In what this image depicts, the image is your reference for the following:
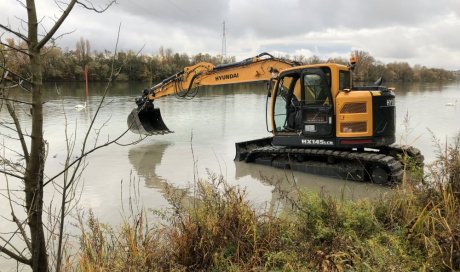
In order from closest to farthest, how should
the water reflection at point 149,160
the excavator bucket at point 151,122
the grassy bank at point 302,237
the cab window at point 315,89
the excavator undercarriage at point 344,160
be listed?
the grassy bank at point 302,237
the excavator undercarriage at point 344,160
the water reflection at point 149,160
the cab window at point 315,89
the excavator bucket at point 151,122

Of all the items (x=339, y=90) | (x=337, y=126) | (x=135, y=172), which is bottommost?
(x=135, y=172)

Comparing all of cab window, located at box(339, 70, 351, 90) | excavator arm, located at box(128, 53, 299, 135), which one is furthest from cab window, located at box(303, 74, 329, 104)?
excavator arm, located at box(128, 53, 299, 135)

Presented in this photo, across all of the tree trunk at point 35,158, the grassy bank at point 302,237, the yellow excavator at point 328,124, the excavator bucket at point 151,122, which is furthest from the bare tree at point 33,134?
the excavator bucket at point 151,122

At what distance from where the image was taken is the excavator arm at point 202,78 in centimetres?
1034

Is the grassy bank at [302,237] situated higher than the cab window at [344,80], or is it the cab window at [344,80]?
the cab window at [344,80]

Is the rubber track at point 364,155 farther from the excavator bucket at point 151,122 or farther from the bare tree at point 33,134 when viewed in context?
the bare tree at point 33,134

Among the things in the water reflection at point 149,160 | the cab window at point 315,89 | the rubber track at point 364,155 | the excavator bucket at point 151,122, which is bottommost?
the water reflection at point 149,160

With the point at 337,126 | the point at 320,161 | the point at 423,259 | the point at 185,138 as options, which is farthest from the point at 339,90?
the point at 185,138

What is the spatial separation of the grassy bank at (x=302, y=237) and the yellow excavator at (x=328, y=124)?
265 cm

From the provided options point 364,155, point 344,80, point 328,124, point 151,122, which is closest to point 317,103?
point 328,124

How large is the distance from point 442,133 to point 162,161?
1014 centimetres

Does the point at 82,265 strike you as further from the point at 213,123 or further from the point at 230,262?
the point at 213,123

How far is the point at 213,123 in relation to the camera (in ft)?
55.9

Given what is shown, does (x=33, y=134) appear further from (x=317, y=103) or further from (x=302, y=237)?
(x=317, y=103)
